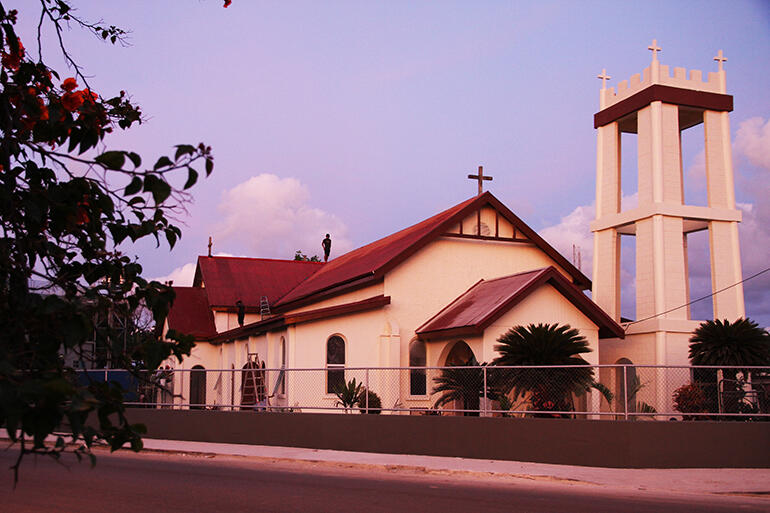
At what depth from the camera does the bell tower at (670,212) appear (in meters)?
26.8

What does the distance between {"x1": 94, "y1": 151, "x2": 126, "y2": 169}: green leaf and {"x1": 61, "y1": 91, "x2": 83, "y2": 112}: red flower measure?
1.21 meters

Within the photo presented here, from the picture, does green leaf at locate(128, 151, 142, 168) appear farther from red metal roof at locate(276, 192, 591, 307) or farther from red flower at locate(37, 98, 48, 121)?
red metal roof at locate(276, 192, 591, 307)

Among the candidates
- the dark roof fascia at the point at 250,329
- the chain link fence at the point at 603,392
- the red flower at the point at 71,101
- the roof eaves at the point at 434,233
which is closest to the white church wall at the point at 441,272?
the roof eaves at the point at 434,233

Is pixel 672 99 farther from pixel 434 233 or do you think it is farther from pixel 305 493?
pixel 305 493

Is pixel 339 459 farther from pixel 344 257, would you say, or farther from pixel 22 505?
pixel 344 257

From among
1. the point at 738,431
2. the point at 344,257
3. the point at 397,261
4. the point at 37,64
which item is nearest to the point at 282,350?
the point at 397,261

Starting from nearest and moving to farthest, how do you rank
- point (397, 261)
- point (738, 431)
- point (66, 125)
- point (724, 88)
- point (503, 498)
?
point (66, 125), point (503, 498), point (738, 431), point (397, 261), point (724, 88)

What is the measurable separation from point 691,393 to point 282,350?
611 inches

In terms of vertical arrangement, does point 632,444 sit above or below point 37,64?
below

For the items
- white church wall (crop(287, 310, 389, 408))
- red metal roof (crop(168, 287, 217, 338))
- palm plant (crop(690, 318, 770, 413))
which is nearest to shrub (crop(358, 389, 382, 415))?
white church wall (crop(287, 310, 389, 408))

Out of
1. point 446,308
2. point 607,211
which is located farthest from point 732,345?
point 607,211

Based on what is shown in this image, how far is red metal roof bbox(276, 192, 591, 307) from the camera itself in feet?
85.1

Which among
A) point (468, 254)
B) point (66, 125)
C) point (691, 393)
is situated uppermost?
point (468, 254)

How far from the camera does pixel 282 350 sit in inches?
1142
